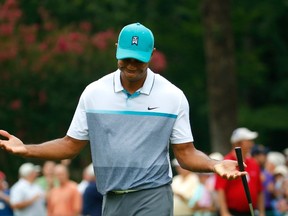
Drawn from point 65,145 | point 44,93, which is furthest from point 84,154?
point 65,145

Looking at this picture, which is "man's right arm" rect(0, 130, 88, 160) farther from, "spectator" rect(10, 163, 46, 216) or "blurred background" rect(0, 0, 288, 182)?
"blurred background" rect(0, 0, 288, 182)

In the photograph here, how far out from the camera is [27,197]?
56.3 ft

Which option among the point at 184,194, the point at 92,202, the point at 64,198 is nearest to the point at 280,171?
the point at 184,194

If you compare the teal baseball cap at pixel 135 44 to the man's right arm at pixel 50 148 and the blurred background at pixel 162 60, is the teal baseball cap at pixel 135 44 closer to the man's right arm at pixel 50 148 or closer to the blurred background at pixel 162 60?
the man's right arm at pixel 50 148

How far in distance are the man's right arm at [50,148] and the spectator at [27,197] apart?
9.44 m

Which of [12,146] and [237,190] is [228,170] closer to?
[12,146]

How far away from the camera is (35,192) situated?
56.7 feet

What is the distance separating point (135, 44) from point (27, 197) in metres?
10.2

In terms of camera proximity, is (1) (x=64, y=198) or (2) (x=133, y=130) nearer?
(2) (x=133, y=130)

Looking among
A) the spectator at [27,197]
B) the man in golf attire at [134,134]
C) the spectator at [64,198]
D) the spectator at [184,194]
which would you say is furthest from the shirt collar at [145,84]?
the spectator at [27,197]

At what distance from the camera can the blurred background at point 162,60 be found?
2252 cm

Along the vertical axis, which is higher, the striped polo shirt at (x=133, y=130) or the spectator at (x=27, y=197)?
the striped polo shirt at (x=133, y=130)

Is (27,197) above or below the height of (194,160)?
below

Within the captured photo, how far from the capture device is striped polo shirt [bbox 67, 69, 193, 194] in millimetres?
7367
